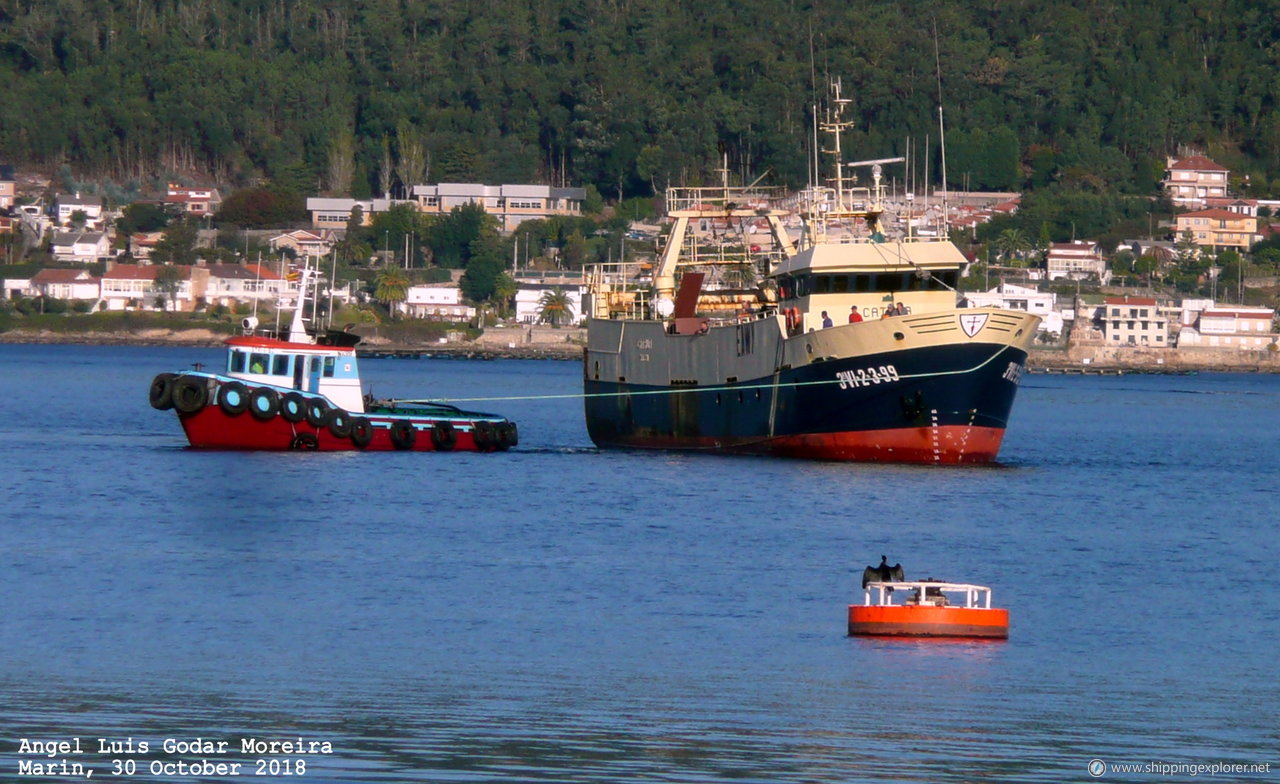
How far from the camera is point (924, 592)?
30094 mm

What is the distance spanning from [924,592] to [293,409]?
87.8 feet

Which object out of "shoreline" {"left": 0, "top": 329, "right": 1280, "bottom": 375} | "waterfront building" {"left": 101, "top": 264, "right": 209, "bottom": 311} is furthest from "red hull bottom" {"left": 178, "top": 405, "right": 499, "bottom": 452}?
"waterfront building" {"left": 101, "top": 264, "right": 209, "bottom": 311}

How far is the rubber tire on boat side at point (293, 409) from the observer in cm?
5341

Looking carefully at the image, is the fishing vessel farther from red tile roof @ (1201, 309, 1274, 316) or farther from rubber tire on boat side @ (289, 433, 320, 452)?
red tile roof @ (1201, 309, 1274, 316)

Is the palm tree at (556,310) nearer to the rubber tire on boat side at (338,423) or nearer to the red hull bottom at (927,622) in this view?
the rubber tire on boat side at (338,423)

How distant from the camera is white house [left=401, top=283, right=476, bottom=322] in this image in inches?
7672

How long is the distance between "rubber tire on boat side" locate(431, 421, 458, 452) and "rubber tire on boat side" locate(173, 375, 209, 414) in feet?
21.8

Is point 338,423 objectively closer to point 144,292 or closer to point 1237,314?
point 1237,314

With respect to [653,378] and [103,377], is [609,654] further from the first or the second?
[103,377]

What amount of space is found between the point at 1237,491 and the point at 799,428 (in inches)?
449

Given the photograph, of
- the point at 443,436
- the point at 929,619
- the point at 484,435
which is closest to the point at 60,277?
the point at 484,435

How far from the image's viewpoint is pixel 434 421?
188 feet

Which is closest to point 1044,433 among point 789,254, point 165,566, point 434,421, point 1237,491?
point 789,254

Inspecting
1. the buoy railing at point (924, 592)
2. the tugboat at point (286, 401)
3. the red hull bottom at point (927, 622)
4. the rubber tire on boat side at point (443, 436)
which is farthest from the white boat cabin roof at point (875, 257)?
the red hull bottom at point (927, 622)
